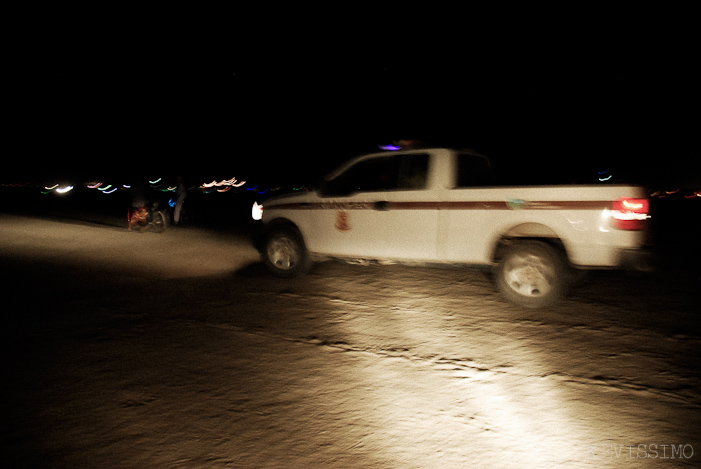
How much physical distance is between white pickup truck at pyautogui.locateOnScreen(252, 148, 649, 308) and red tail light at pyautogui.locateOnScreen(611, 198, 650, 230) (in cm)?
1

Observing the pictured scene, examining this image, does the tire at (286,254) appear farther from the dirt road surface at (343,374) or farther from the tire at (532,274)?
the tire at (532,274)

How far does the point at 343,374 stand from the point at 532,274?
3.18m

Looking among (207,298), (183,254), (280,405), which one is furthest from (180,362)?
(183,254)

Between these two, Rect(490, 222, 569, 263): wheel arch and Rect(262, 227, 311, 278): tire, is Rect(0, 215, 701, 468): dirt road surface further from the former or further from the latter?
Rect(490, 222, 569, 263): wheel arch

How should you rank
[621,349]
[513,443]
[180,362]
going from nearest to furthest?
[513,443] < [180,362] < [621,349]

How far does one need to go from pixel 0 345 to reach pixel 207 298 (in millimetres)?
2464

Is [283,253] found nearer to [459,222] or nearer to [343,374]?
[459,222]

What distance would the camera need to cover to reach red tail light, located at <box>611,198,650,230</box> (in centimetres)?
604

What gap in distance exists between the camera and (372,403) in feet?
13.4

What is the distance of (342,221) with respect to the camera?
8.05 metres

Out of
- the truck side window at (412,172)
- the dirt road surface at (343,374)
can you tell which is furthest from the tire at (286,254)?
the truck side window at (412,172)

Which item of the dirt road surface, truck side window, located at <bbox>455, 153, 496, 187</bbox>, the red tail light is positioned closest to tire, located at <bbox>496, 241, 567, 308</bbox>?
the dirt road surface

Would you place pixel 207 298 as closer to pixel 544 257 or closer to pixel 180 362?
pixel 180 362

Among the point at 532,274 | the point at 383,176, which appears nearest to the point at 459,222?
the point at 532,274
